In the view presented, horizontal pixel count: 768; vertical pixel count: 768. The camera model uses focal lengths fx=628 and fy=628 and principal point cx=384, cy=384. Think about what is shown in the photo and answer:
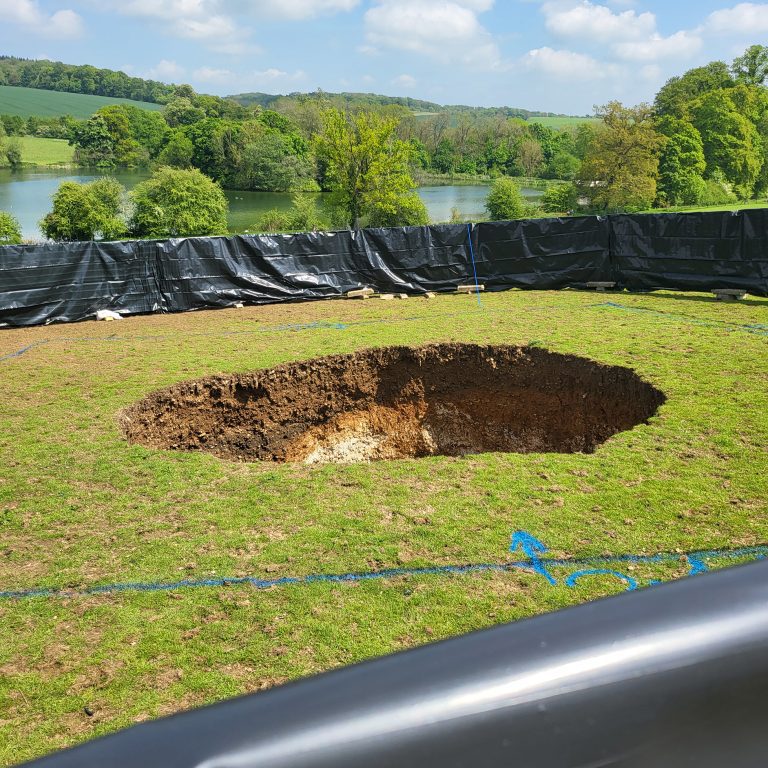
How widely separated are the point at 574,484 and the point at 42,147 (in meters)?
100

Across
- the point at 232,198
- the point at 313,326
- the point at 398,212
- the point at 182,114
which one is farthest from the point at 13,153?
the point at 313,326

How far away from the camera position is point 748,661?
751mm

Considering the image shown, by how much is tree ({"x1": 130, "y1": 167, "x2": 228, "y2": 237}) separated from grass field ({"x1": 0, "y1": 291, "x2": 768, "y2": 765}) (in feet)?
132

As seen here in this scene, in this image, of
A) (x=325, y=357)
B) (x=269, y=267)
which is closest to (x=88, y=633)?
(x=325, y=357)

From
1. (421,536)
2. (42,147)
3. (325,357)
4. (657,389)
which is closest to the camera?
(421,536)

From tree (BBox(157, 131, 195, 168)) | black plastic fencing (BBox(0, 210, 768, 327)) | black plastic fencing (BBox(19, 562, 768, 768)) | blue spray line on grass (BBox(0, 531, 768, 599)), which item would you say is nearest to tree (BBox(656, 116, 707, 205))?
black plastic fencing (BBox(0, 210, 768, 327))

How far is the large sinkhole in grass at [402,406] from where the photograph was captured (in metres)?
8.59

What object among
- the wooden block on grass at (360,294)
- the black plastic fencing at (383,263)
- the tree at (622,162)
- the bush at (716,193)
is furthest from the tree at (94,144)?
the wooden block on grass at (360,294)

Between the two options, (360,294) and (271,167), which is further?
(271,167)

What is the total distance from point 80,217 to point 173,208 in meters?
6.36

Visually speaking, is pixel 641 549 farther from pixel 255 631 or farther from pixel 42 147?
pixel 42 147

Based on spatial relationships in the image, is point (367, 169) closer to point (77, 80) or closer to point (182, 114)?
point (182, 114)

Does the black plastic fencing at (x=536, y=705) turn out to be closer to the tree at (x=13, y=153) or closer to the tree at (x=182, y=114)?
the tree at (x=13, y=153)

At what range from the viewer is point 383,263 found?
1599cm
